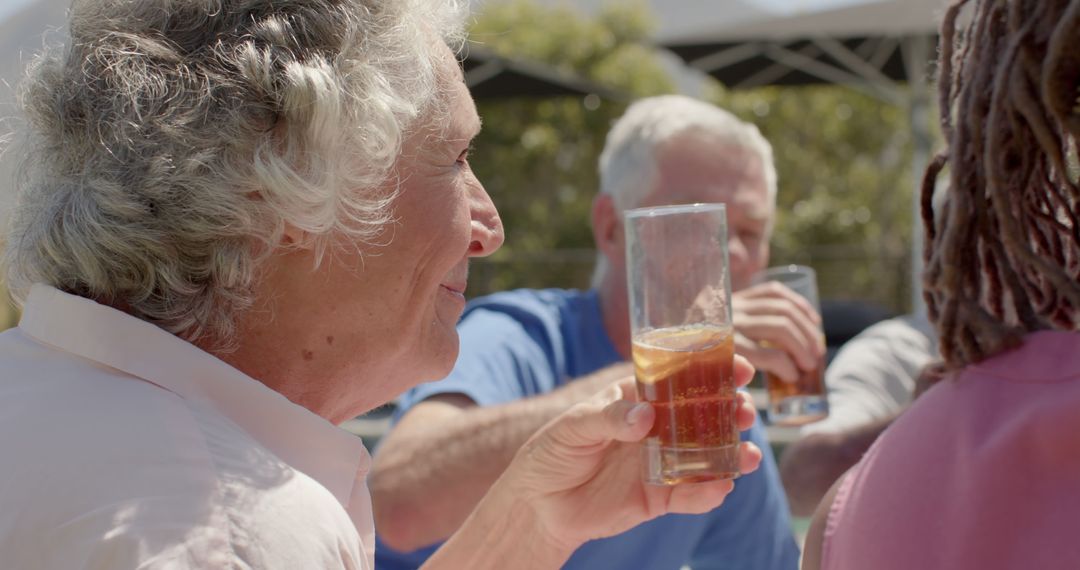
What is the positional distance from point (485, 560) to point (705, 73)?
8.70 metres

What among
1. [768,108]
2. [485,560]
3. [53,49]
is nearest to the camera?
[53,49]

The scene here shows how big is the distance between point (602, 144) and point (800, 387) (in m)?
15.2

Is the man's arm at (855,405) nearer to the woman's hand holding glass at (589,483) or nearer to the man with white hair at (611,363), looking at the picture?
the man with white hair at (611,363)

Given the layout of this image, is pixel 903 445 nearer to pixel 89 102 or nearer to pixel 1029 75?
pixel 1029 75

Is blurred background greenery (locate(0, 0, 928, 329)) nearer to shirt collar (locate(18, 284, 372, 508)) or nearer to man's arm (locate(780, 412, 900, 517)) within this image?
man's arm (locate(780, 412, 900, 517))

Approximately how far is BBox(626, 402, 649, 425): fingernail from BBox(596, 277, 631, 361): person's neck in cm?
140

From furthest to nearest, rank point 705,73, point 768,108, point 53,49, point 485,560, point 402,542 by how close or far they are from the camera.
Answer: point 768,108 < point 705,73 < point 402,542 < point 485,560 < point 53,49

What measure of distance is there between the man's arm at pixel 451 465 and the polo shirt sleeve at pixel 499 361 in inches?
6.3

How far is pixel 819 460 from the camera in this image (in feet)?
A: 11.3

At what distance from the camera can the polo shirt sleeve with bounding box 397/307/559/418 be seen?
2.77 metres

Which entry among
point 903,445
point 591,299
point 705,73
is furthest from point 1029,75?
point 705,73

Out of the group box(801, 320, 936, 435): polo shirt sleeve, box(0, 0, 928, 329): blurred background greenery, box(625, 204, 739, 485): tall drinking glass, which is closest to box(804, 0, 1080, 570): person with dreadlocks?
box(625, 204, 739, 485): tall drinking glass

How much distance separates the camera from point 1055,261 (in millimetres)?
1123

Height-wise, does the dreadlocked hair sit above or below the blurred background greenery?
above
